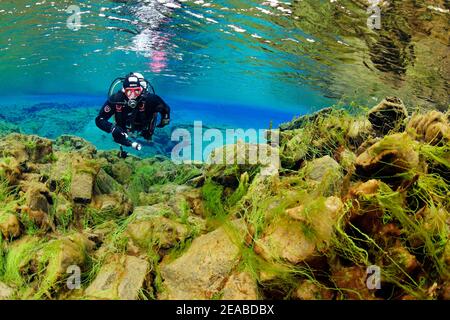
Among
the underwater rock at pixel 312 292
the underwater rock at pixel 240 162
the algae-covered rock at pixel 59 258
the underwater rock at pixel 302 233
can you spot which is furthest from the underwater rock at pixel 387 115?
the algae-covered rock at pixel 59 258

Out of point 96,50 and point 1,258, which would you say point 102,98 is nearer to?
point 96,50

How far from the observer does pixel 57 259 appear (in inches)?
140

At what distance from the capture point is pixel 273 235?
3.16 meters

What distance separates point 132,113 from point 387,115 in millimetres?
6150

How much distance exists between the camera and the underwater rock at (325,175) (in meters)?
3.62

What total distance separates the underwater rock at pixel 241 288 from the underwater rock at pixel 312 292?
1.36 feet

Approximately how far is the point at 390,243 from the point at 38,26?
21266 mm

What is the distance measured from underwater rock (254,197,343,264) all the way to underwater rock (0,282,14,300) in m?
2.73

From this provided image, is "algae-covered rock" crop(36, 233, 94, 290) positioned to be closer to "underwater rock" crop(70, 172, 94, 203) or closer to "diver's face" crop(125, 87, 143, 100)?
"underwater rock" crop(70, 172, 94, 203)

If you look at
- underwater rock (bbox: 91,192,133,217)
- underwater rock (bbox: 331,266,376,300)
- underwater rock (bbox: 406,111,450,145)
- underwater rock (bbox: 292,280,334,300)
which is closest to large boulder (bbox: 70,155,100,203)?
underwater rock (bbox: 91,192,133,217)

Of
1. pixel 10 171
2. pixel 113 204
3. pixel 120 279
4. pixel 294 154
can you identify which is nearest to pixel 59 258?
pixel 120 279

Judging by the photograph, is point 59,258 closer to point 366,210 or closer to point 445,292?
point 366,210

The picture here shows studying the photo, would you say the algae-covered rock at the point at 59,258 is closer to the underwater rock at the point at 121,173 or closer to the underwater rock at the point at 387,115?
the underwater rock at the point at 121,173

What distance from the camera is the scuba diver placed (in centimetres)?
814
